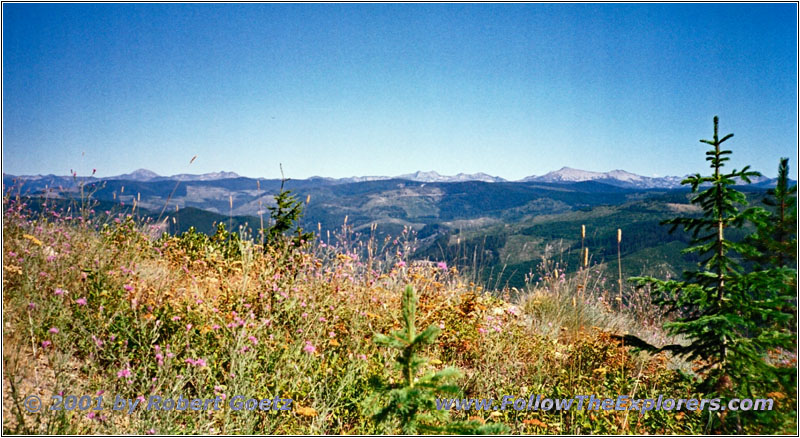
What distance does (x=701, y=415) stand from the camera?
284 cm

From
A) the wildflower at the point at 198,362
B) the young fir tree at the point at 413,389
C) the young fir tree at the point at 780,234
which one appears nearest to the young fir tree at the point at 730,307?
the young fir tree at the point at 780,234

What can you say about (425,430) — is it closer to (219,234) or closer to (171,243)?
(171,243)

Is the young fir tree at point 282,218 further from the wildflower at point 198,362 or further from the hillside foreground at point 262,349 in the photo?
the wildflower at point 198,362

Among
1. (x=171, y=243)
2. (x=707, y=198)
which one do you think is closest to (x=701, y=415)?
(x=707, y=198)

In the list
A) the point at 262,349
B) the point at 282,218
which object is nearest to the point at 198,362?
the point at 262,349

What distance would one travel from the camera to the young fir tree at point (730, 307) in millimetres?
2449

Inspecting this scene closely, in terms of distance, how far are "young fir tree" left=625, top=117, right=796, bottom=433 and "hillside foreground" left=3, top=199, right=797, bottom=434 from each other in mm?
149

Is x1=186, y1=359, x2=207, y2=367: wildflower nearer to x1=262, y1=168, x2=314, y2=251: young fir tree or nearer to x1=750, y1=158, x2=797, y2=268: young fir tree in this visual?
x1=262, y1=168, x2=314, y2=251: young fir tree

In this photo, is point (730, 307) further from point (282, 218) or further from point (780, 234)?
point (282, 218)

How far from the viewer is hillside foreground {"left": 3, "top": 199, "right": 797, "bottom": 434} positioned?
102 inches

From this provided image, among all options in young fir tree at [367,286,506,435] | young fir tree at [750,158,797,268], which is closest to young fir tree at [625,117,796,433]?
young fir tree at [750,158,797,268]

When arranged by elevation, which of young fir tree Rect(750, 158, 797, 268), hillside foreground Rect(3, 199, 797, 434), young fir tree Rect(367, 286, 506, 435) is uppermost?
young fir tree Rect(750, 158, 797, 268)

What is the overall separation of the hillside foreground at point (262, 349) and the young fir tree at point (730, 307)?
149 mm

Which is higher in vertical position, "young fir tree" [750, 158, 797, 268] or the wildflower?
"young fir tree" [750, 158, 797, 268]
